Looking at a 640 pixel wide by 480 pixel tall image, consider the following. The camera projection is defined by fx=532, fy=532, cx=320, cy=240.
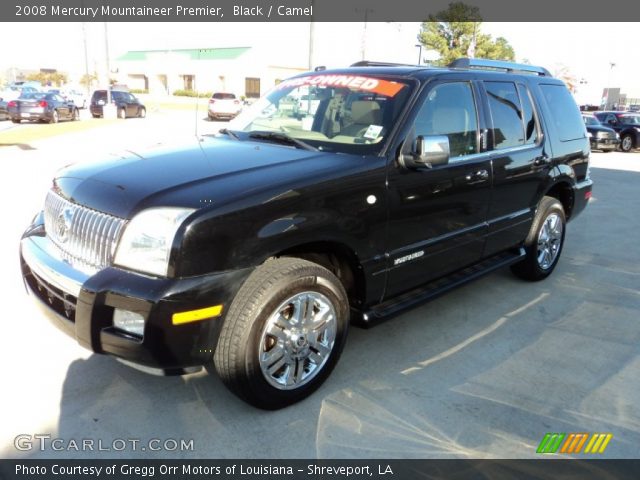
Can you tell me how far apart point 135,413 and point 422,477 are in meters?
1.60

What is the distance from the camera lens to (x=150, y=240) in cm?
258

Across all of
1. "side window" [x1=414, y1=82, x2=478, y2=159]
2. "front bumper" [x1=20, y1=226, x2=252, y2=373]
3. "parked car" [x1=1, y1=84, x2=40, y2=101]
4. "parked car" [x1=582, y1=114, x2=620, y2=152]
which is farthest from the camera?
"parked car" [x1=1, y1=84, x2=40, y2=101]

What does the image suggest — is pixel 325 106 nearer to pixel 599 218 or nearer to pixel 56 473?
Answer: pixel 56 473

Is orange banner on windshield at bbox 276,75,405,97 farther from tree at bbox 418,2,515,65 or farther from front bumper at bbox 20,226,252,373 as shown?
tree at bbox 418,2,515,65

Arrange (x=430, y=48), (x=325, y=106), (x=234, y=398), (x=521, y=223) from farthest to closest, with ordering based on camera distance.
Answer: (x=430, y=48), (x=521, y=223), (x=325, y=106), (x=234, y=398)

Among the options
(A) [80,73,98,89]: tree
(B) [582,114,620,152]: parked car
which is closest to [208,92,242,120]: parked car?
(B) [582,114,620,152]: parked car

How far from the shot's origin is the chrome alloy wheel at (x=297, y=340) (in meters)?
2.91

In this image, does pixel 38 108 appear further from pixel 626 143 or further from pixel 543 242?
pixel 626 143

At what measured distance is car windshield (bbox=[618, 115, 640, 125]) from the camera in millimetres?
22328

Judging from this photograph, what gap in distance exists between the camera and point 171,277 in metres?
2.51

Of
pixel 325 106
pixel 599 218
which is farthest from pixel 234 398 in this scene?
pixel 599 218

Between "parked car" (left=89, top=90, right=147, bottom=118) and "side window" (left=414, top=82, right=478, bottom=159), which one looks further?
"parked car" (left=89, top=90, right=147, bottom=118)

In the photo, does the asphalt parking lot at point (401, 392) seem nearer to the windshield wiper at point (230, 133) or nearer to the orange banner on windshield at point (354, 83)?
the windshield wiper at point (230, 133)

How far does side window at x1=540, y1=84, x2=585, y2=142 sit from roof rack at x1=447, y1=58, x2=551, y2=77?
0.74 ft
